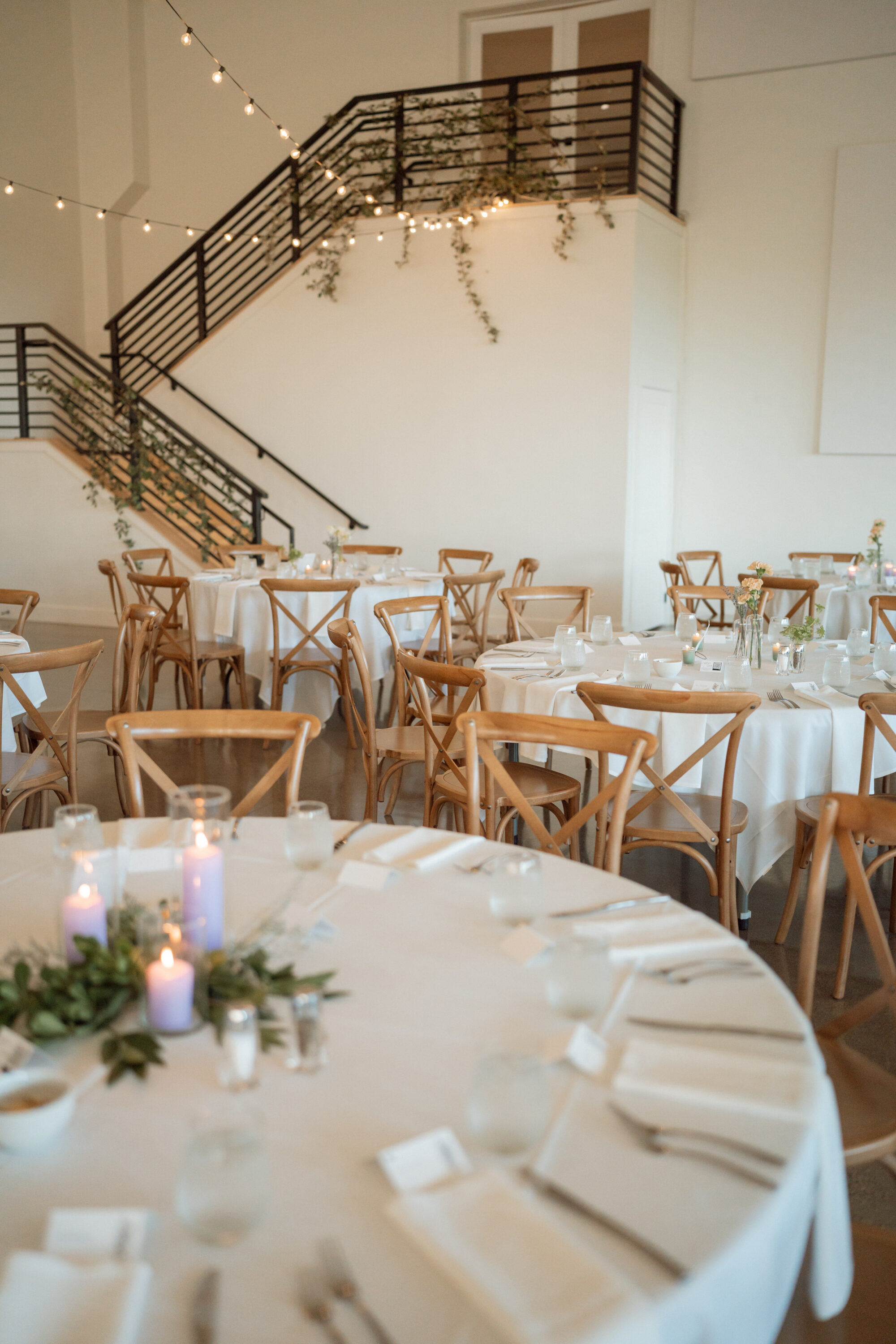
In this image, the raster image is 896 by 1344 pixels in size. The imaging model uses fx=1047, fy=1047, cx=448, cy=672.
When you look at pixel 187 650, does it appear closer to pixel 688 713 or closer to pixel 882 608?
pixel 688 713

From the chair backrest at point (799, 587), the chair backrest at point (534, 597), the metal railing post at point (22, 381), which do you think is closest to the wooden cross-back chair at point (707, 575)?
the chair backrest at point (799, 587)

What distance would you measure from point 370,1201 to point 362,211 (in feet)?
31.2

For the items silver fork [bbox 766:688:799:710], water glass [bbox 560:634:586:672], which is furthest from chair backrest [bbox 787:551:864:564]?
silver fork [bbox 766:688:799:710]

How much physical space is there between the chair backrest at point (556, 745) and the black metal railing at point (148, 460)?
24.6 ft

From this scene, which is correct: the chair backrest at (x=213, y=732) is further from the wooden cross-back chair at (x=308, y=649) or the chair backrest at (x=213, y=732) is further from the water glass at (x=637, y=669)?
the wooden cross-back chair at (x=308, y=649)

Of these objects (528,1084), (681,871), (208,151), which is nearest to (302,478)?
(208,151)

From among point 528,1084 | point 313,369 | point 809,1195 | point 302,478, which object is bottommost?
point 809,1195

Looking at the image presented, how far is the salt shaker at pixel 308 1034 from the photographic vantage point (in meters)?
1.27

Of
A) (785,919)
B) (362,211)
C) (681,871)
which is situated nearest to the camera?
(785,919)

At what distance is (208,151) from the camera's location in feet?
39.0

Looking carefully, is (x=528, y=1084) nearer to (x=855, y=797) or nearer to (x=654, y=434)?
(x=855, y=797)

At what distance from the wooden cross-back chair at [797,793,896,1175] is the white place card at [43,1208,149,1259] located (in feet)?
3.64

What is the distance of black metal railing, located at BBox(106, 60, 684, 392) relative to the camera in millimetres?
8742

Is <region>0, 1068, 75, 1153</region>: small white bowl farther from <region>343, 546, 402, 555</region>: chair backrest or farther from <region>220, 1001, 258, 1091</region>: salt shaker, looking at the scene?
<region>343, 546, 402, 555</region>: chair backrest
